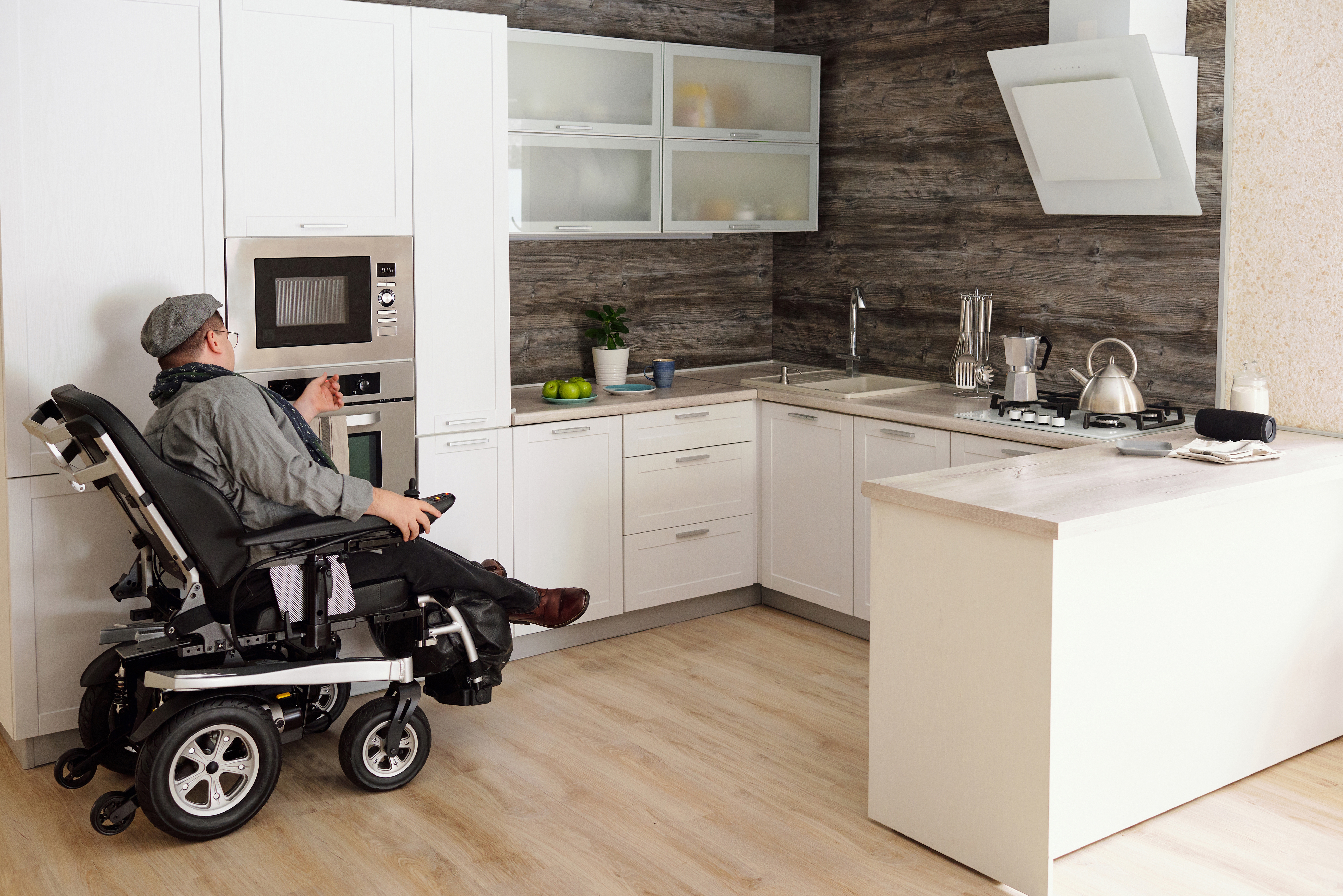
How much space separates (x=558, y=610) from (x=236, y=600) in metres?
1.11

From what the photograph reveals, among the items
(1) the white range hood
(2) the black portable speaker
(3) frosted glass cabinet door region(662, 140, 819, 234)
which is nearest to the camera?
(2) the black portable speaker

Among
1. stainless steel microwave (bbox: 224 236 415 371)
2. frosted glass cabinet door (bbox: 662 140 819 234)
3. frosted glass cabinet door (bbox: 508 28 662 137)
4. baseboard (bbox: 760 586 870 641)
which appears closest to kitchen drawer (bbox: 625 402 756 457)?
baseboard (bbox: 760 586 870 641)

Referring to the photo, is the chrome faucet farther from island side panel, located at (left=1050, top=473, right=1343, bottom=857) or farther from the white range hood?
island side panel, located at (left=1050, top=473, right=1343, bottom=857)

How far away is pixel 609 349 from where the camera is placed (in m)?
4.66

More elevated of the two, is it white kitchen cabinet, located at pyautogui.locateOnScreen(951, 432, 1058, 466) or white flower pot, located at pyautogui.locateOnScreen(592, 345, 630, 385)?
white flower pot, located at pyautogui.locateOnScreen(592, 345, 630, 385)

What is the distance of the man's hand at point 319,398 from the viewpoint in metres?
3.37

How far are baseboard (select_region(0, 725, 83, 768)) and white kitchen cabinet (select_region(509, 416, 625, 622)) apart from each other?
1.39 meters

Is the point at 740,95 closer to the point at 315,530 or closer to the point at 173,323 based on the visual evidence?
the point at 173,323

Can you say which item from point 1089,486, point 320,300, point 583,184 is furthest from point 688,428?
point 1089,486

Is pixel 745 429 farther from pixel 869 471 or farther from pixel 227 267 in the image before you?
pixel 227 267

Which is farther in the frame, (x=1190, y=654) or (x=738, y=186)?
(x=738, y=186)

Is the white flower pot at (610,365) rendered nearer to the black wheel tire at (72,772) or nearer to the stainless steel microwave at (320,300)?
→ the stainless steel microwave at (320,300)

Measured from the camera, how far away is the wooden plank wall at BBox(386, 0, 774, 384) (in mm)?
4676

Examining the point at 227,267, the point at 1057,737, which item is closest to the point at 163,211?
the point at 227,267
